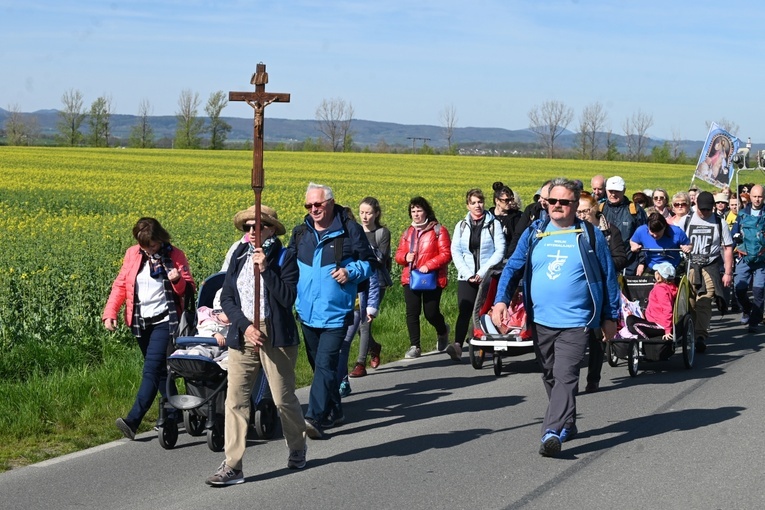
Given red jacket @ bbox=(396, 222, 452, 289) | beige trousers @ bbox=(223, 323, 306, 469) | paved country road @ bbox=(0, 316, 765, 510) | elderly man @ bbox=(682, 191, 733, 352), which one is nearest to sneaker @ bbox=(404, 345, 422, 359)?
red jacket @ bbox=(396, 222, 452, 289)

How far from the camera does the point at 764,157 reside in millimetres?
20672

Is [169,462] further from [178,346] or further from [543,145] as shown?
[543,145]

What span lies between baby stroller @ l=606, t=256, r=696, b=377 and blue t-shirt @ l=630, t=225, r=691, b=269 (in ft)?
1.70

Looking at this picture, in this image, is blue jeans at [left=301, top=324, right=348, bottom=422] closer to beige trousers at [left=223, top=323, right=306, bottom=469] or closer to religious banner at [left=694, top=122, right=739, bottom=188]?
beige trousers at [left=223, top=323, right=306, bottom=469]

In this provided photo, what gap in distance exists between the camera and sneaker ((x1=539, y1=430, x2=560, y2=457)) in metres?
7.51

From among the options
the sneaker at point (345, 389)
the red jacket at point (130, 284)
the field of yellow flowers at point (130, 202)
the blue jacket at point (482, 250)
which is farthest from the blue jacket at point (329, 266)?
the blue jacket at point (482, 250)

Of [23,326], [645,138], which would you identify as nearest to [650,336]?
[23,326]

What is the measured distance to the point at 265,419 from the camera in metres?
8.48

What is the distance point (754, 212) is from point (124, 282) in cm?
936

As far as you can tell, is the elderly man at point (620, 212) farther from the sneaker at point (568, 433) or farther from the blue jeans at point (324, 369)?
the blue jeans at point (324, 369)

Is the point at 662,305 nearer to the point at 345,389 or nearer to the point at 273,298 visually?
the point at 345,389

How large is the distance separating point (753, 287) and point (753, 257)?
1.30ft

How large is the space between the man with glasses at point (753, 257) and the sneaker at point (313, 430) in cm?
804

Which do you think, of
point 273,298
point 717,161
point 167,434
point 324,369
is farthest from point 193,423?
point 717,161
